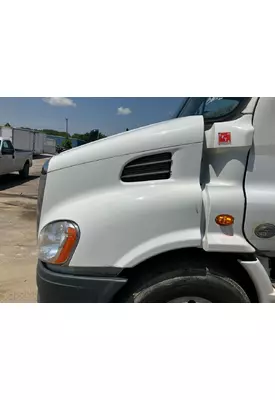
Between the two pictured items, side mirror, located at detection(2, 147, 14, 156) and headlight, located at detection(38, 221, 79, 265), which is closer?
headlight, located at detection(38, 221, 79, 265)

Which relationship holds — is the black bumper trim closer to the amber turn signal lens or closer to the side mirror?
the amber turn signal lens

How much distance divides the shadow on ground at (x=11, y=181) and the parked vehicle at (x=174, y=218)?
27.6 ft

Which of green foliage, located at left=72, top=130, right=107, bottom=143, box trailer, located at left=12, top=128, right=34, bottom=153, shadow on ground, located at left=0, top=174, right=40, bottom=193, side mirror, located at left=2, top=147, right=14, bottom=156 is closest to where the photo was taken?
green foliage, located at left=72, top=130, right=107, bottom=143

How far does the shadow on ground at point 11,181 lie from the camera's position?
9773mm

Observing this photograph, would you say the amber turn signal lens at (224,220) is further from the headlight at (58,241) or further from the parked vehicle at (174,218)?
the headlight at (58,241)

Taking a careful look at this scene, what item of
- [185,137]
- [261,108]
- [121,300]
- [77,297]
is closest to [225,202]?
[185,137]

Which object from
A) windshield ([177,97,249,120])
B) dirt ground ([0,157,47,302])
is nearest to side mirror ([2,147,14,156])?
dirt ground ([0,157,47,302])

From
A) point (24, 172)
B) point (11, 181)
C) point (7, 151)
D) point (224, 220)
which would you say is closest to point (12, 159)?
point (7, 151)

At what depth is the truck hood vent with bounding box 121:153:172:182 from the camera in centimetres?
182

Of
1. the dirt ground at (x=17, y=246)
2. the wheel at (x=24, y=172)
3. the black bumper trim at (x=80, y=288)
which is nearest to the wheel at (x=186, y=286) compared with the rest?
the black bumper trim at (x=80, y=288)

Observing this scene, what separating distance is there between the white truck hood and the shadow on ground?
831 centimetres

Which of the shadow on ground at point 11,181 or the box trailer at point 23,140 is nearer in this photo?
the shadow on ground at point 11,181

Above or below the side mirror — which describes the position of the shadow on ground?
below

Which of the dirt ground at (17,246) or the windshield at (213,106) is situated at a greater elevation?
the windshield at (213,106)
